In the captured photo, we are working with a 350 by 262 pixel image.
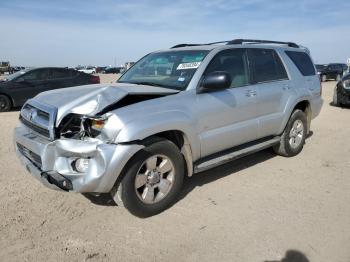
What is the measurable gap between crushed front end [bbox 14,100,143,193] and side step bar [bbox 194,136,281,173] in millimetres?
1056

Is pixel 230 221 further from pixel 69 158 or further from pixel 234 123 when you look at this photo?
pixel 69 158

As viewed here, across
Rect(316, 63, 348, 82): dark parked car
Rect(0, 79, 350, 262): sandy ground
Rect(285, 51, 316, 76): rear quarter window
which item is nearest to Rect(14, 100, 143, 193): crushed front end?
Rect(0, 79, 350, 262): sandy ground

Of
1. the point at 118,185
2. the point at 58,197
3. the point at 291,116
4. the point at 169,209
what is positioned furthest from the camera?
the point at 291,116

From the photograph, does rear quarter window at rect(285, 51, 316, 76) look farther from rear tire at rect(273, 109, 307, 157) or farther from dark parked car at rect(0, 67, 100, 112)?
dark parked car at rect(0, 67, 100, 112)

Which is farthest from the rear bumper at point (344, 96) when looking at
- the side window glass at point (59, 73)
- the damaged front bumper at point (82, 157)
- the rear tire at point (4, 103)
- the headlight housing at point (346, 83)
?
the rear tire at point (4, 103)

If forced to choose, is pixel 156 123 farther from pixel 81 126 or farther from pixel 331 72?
pixel 331 72

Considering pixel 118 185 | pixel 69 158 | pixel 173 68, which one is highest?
pixel 173 68

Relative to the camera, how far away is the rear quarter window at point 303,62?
6.13 metres

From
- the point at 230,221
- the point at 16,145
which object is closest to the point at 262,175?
the point at 230,221

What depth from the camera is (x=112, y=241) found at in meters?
3.46

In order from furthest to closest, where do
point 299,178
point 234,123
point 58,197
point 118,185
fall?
point 299,178 < point 234,123 < point 58,197 < point 118,185

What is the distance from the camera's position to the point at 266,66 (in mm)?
5457

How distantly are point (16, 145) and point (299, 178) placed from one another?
3.81 m

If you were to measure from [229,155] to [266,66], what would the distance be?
5.41ft
